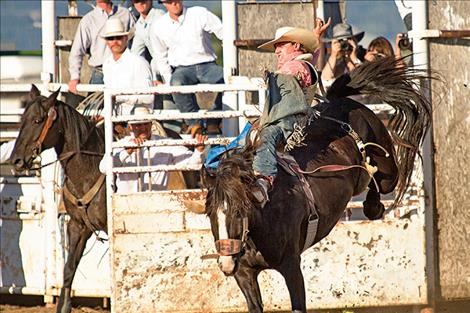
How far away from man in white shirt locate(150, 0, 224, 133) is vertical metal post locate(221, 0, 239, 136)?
429 millimetres

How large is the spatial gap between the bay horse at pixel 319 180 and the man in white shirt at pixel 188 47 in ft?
6.67

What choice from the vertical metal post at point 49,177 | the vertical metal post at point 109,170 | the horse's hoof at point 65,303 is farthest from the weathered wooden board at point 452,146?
the vertical metal post at point 49,177

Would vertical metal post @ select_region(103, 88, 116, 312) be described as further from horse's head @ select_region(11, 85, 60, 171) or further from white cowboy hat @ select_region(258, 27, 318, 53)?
white cowboy hat @ select_region(258, 27, 318, 53)

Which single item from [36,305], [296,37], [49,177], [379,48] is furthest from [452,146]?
[36,305]

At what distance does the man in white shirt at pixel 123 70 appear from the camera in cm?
1018

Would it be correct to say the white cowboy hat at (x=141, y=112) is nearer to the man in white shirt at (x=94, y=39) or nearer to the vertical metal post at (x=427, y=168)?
Result: the man in white shirt at (x=94, y=39)

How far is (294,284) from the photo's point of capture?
7328 mm

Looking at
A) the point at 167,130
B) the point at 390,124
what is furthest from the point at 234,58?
the point at 390,124

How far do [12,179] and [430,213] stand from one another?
4065mm

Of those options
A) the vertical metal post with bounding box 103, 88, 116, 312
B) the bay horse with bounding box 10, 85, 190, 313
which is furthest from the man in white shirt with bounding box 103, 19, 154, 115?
the vertical metal post with bounding box 103, 88, 116, 312

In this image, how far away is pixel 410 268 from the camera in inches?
373

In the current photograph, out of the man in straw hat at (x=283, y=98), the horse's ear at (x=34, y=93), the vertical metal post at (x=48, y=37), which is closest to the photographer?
the man in straw hat at (x=283, y=98)

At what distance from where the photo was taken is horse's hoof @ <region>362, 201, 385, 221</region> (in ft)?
28.9

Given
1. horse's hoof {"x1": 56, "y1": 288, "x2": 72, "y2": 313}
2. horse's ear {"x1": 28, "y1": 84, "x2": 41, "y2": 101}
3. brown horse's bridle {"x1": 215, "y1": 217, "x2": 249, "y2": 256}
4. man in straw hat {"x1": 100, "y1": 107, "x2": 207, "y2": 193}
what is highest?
horse's ear {"x1": 28, "y1": 84, "x2": 41, "y2": 101}
